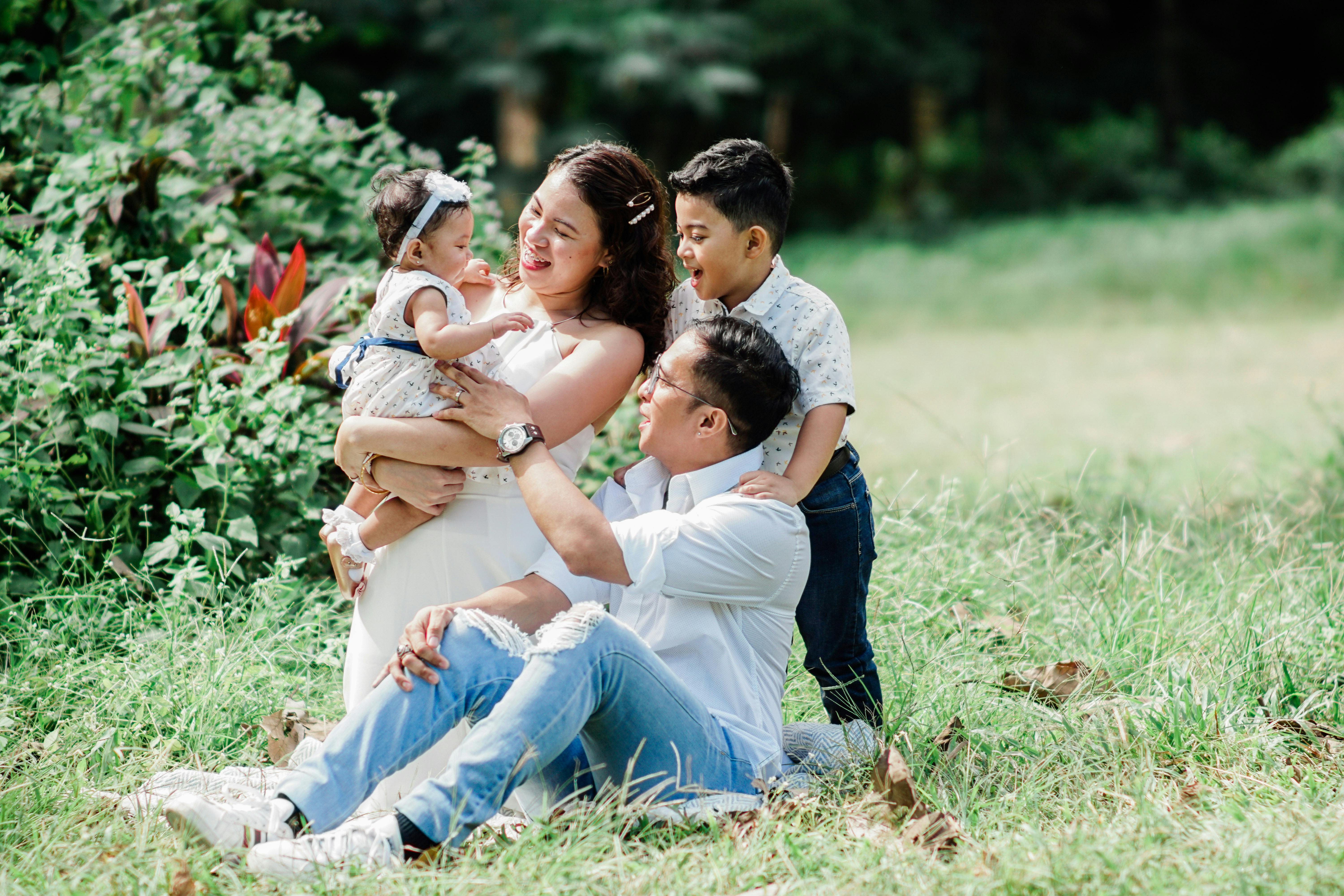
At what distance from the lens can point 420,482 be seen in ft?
8.40

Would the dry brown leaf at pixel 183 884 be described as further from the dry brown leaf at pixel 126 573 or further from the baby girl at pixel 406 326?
the dry brown leaf at pixel 126 573

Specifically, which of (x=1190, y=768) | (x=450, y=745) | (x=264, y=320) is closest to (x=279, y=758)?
(x=450, y=745)

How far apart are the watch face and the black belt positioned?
2.61ft

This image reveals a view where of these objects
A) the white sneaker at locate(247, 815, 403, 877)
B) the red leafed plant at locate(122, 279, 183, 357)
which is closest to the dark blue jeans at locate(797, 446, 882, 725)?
the white sneaker at locate(247, 815, 403, 877)

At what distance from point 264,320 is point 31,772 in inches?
62.9

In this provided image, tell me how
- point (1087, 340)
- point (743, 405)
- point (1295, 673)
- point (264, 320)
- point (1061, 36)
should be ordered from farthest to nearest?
1. point (1061, 36)
2. point (1087, 340)
3. point (264, 320)
4. point (1295, 673)
5. point (743, 405)

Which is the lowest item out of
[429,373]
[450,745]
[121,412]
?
[450,745]

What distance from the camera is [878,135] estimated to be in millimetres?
23078

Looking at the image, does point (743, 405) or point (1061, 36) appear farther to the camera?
point (1061, 36)

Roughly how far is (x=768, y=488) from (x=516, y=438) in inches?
20.7

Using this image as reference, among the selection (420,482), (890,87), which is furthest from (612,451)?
(890,87)

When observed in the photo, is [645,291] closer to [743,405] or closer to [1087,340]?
[743,405]

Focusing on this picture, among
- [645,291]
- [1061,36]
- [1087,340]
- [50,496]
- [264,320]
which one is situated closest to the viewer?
[645,291]

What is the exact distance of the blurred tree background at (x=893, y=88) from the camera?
18.7 metres
